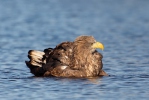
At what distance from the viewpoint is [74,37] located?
2562 cm

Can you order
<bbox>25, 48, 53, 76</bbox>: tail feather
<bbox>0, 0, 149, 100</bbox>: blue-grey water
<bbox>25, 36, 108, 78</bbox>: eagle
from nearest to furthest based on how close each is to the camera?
1. <bbox>0, 0, 149, 100</bbox>: blue-grey water
2. <bbox>25, 36, 108, 78</bbox>: eagle
3. <bbox>25, 48, 53, 76</bbox>: tail feather

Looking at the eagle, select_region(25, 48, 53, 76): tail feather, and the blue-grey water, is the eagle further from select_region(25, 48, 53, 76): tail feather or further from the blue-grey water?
the blue-grey water

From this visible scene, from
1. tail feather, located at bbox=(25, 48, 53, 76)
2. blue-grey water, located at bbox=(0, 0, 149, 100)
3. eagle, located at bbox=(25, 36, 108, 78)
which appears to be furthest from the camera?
tail feather, located at bbox=(25, 48, 53, 76)

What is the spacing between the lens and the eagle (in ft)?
53.2

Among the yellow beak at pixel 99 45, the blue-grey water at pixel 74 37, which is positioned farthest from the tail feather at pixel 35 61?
the yellow beak at pixel 99 45

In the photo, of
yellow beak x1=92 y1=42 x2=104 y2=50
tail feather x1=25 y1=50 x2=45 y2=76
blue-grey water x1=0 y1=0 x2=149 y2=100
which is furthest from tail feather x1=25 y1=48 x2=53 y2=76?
yellow beak x1=92 y1=42 x2=104 y2=50

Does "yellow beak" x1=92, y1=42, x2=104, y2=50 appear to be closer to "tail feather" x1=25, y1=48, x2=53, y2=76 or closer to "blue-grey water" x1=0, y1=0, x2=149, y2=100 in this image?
"blue-grey water" x1=0, y1=0, x2=149, y2=100

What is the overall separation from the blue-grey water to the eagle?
0.33 metres

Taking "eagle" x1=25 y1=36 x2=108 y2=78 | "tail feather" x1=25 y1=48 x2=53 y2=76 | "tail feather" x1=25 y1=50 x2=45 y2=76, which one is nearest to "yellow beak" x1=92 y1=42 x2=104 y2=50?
"eagle" x1=25 y1=36 x2=108 y2=78

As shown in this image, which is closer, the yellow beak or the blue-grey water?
the blue-grey water

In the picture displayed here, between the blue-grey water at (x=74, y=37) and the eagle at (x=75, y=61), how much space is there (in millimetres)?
329

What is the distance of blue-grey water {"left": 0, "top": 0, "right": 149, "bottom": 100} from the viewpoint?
14.4 meters

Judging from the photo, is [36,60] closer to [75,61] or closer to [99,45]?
[75,61]

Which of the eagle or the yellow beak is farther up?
the yellow beak
